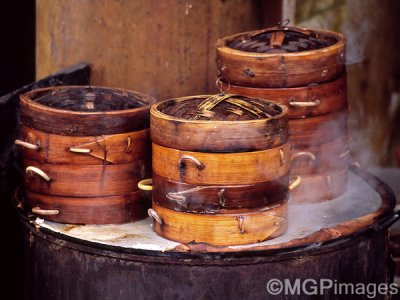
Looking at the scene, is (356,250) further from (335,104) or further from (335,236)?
(335,104)

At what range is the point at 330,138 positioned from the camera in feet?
17.5

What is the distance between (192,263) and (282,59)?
1.41 meters

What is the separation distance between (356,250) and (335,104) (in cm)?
99

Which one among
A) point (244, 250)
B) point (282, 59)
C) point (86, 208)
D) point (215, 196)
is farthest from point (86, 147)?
point (282, 59)

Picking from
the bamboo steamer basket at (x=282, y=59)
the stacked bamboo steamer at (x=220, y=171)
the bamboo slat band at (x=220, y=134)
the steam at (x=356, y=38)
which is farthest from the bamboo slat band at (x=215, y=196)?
the steam at (x=356, y=38)

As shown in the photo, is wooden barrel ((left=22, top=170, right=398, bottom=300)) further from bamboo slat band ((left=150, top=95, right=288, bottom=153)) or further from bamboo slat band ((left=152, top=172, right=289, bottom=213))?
bamboo slat band ((left=150, top=95, right=288, bottom=153))

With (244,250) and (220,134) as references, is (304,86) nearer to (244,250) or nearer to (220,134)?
(220,134)

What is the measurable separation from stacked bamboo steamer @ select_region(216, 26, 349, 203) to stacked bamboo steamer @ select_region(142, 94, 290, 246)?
352 millimetres

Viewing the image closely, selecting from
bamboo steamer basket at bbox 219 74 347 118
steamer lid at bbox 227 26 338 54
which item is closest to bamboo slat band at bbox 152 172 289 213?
bamboo steamer basket at bbox 219 74 347 118

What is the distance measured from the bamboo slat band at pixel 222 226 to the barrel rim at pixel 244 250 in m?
Answer: 0.08

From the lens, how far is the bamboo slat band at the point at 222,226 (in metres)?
4.59

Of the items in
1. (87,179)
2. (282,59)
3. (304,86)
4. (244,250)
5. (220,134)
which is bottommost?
(244,250)

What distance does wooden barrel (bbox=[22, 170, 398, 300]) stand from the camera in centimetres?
453

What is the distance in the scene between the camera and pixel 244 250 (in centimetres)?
454
